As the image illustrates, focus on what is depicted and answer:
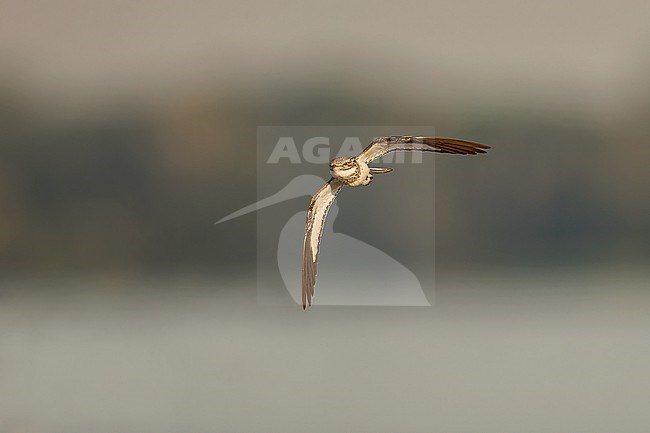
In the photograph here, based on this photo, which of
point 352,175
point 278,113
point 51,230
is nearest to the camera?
point 352,175

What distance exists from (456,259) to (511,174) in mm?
827

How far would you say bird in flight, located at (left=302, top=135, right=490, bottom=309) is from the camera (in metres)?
2.18

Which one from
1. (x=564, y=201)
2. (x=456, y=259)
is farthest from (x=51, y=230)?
(x=564, y=201)

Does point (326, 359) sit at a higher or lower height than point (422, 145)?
lower

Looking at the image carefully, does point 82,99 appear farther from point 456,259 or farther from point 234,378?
point 456,259

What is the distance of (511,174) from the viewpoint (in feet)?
22.6

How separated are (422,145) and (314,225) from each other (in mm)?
628

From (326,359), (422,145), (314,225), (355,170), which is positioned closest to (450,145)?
(422,145)

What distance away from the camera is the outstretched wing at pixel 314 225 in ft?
8.59

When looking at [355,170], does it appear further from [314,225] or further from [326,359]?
[326,359]

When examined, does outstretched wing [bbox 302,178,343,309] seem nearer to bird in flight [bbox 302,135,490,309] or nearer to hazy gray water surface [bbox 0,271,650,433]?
bird in flight [bbox 302,135,490,309]

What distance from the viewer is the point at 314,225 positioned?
2719mm

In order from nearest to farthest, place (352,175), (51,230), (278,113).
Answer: (352,175), (278,113), (51,230)

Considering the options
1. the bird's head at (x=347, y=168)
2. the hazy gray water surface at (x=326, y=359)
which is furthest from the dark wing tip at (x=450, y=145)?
the hazy gray water surface at (x=326, y=359)
